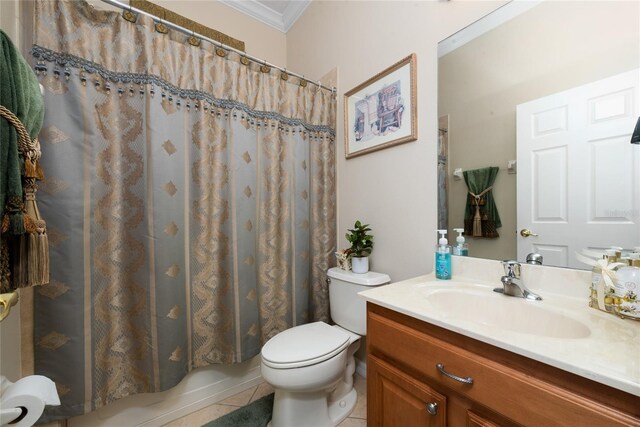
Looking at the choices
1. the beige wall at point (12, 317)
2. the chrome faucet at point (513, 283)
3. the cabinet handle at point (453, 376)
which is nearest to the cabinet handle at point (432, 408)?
the cabinet handle at point (453, 376)

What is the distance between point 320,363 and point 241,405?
70cm

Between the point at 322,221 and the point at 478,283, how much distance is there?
97 centimetres

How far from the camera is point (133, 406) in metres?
1.20

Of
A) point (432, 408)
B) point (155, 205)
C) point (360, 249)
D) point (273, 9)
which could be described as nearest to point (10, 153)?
point (155, 205)

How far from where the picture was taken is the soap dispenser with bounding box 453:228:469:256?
109cm

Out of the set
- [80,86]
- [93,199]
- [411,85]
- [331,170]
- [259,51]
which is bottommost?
[93,199]

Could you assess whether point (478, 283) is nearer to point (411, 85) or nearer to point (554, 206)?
point (554, 206)

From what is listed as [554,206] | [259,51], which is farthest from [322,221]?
[259,51]

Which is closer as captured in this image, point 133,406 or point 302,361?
point 302,361

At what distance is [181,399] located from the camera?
4.33 ft

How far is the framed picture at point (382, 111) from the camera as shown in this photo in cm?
128

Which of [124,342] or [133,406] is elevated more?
[124,342]

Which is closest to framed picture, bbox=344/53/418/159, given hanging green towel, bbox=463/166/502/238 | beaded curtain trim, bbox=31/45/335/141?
hanging green towel, bbox=463/166/502/238

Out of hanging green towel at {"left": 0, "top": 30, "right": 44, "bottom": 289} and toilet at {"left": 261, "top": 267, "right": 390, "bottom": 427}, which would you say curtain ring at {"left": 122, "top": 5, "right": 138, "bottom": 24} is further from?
toilet at {"left": 261, "top": 267, "right": 390, "bottom": 427}
